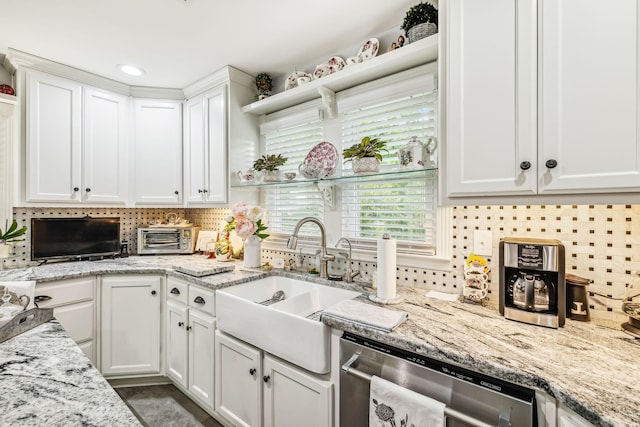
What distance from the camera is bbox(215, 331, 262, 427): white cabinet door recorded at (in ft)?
5.22

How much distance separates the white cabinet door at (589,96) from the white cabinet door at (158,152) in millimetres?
2770

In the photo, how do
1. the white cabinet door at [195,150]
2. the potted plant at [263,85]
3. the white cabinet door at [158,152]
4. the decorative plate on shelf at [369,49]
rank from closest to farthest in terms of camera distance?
the decorative plate on shelf at [369,49] → the potted plant at [263,85] → the white cabinet door at [195,150] → the white cabinet door at [158,152]

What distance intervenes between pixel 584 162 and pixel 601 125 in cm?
13

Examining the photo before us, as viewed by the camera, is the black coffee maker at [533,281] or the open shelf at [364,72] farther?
the open shelf at [364,72]

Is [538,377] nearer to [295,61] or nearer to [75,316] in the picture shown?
[295,61]

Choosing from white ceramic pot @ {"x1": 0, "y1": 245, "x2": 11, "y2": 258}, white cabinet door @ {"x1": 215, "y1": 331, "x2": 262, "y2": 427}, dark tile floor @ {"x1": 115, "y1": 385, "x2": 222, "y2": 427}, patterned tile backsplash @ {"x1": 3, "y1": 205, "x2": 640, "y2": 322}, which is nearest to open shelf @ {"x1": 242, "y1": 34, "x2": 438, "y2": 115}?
patterned tile backsplash @ {"x1": 3, "y1": 205, "x2": 640, "y2": 322}

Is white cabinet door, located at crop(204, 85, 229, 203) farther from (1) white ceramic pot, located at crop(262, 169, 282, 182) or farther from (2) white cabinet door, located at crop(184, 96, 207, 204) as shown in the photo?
(1) white ceramic pot, located at crop(262, 169, 282, 182)

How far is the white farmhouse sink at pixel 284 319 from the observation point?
51.8 inches

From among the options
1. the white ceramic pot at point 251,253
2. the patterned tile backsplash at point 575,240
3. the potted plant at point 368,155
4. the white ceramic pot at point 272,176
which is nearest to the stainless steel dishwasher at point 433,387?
the patterned tile backsplash at point 575,240

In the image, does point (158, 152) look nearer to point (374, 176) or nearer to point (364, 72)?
point (364, 72)

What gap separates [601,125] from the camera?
3.31 feet

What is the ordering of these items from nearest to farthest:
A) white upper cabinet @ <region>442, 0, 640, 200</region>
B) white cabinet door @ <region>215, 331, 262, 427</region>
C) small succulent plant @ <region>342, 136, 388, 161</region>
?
1. white upper cabinet @ <region>442, 0, 640, 200</region>
2. white cabinet door @ <region>215, 331, 262, 427</region>
3. small succulent plant @ <region>342, 136, 388, 161</region>

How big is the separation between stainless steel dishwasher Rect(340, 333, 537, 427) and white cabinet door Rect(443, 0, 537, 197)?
0.70 metres

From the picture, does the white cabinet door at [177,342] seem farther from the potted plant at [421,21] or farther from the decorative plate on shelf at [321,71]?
the potted plant at [421,21]
